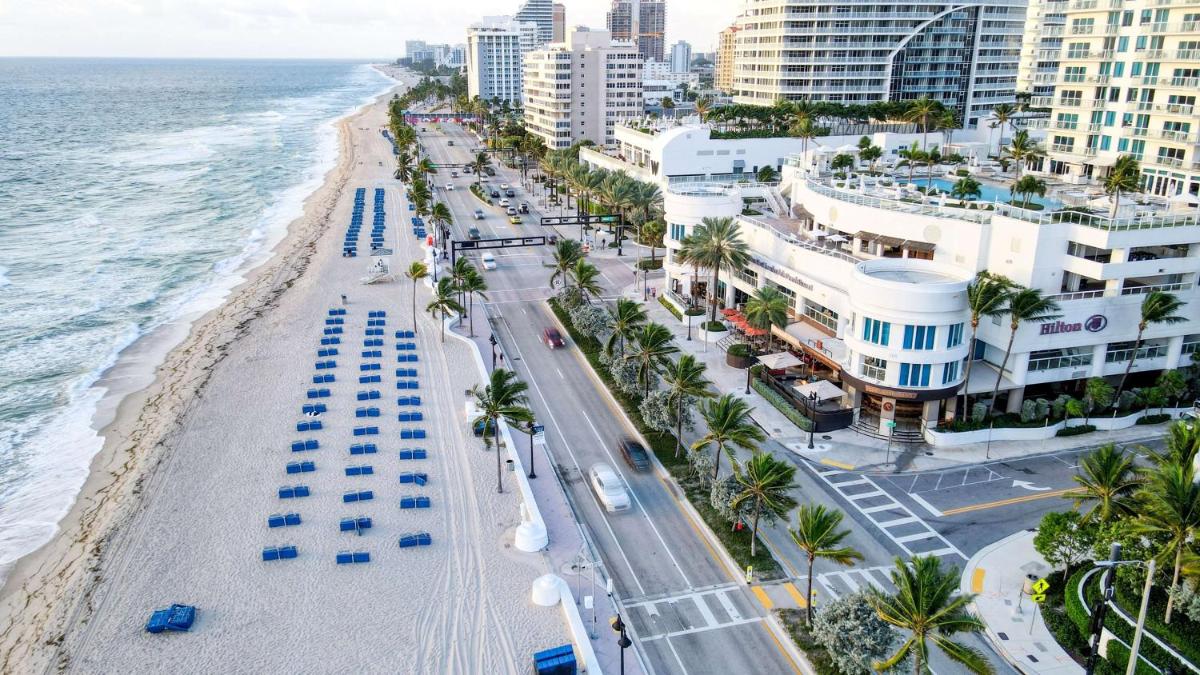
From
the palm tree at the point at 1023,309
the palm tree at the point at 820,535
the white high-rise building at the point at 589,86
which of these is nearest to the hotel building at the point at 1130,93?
the palm tree at the point at 1023,309

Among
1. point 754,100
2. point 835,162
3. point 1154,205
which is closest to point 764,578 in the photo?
point 1154,205

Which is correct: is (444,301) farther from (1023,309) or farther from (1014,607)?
(1014,607)

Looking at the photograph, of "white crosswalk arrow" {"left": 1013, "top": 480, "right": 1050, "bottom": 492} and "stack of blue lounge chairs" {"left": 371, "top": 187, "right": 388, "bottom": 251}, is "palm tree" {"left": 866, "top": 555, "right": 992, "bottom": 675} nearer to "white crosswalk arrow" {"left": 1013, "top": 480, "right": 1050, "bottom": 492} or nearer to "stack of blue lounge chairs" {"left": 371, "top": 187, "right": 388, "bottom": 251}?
"white crosswalk arrow" {"left": 1013, "top": 480, "right": 1050, "bottom": 492}

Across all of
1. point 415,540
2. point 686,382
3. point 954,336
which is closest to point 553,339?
point 686,382

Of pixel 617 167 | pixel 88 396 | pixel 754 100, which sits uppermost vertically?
pixel 754 100

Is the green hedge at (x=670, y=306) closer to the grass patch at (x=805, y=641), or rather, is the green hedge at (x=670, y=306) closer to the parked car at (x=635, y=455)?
the parked car at (x=635, y=455)

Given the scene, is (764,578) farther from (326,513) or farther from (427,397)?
(427,397)
